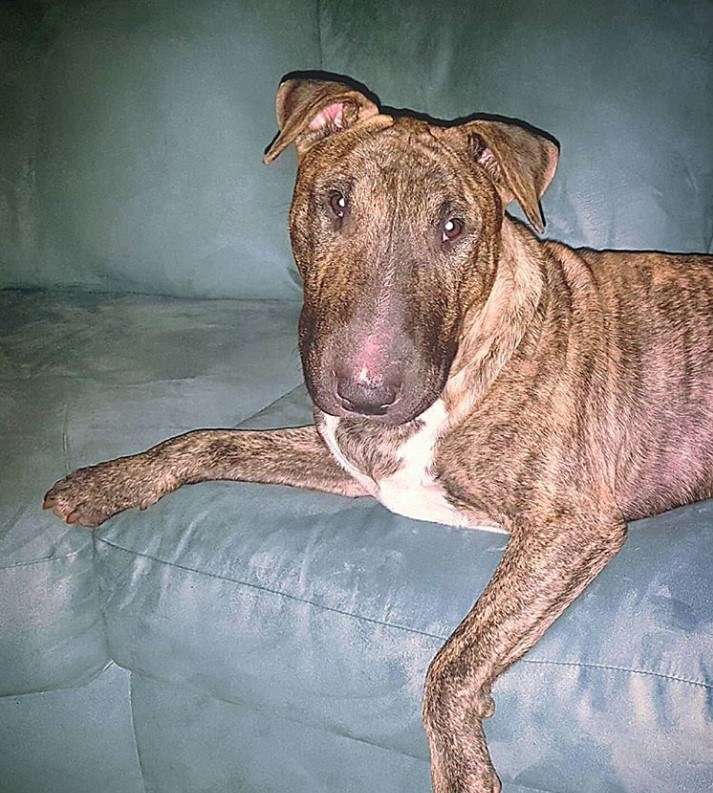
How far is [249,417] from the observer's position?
2611 millimetres

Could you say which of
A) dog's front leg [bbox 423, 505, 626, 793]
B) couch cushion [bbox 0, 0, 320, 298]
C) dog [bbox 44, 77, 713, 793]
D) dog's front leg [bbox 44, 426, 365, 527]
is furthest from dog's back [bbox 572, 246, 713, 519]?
couch cushion [bbox 0, 0, 320, 298]

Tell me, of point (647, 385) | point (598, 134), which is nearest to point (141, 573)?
point (647, 385)

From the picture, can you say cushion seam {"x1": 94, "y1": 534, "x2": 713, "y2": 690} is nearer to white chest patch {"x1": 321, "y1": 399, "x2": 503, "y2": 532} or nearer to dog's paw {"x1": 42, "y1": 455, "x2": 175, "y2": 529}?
dog's paw {"x1": 42, "y1": 455, "x2": 175, "y2": 529}

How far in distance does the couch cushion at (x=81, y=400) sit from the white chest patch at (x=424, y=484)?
639mm

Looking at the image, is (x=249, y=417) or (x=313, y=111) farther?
(x=249, y=417)

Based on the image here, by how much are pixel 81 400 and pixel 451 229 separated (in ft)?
3.63

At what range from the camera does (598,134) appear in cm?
270

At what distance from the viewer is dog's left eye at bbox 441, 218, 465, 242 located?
1.90 metres

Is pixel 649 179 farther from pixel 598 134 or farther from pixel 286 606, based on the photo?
pixel 286 606

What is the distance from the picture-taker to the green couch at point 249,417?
1.84 metres

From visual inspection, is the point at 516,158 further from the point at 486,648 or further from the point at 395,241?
the point at 486,648

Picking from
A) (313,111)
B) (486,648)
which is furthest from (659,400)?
(313,111)

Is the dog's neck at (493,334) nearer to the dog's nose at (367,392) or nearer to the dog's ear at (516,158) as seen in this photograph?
the dog's ear at (516,158)

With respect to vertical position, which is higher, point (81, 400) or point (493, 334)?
point (493, 334)
